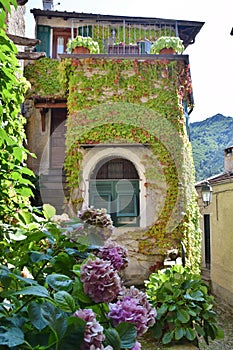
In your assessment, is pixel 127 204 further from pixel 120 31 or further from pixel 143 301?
pixel 143 301

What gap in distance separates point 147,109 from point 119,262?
19.1ft

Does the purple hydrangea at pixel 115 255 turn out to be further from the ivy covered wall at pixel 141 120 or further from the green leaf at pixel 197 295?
the ivy covered wall at pixel 141 120

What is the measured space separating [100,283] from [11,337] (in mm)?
300

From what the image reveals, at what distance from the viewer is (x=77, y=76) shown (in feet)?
23.2

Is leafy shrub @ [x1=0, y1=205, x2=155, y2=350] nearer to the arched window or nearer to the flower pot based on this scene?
the arched window

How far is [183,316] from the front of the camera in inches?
138

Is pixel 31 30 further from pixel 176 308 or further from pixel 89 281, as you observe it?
pixel 89 281

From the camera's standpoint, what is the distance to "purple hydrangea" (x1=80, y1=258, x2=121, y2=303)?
3.42 feet

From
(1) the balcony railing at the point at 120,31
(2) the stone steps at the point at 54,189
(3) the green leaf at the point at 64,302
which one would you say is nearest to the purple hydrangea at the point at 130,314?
(3) the green leaf at the point at 64,302

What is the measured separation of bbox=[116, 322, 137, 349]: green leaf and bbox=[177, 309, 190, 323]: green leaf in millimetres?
2790

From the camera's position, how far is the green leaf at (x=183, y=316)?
350 cm

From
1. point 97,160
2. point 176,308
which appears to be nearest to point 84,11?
point 97,160

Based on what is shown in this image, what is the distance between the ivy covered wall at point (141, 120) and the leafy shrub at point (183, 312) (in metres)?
2.81

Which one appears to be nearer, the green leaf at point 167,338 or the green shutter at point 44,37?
the green leaf at point 167,338
